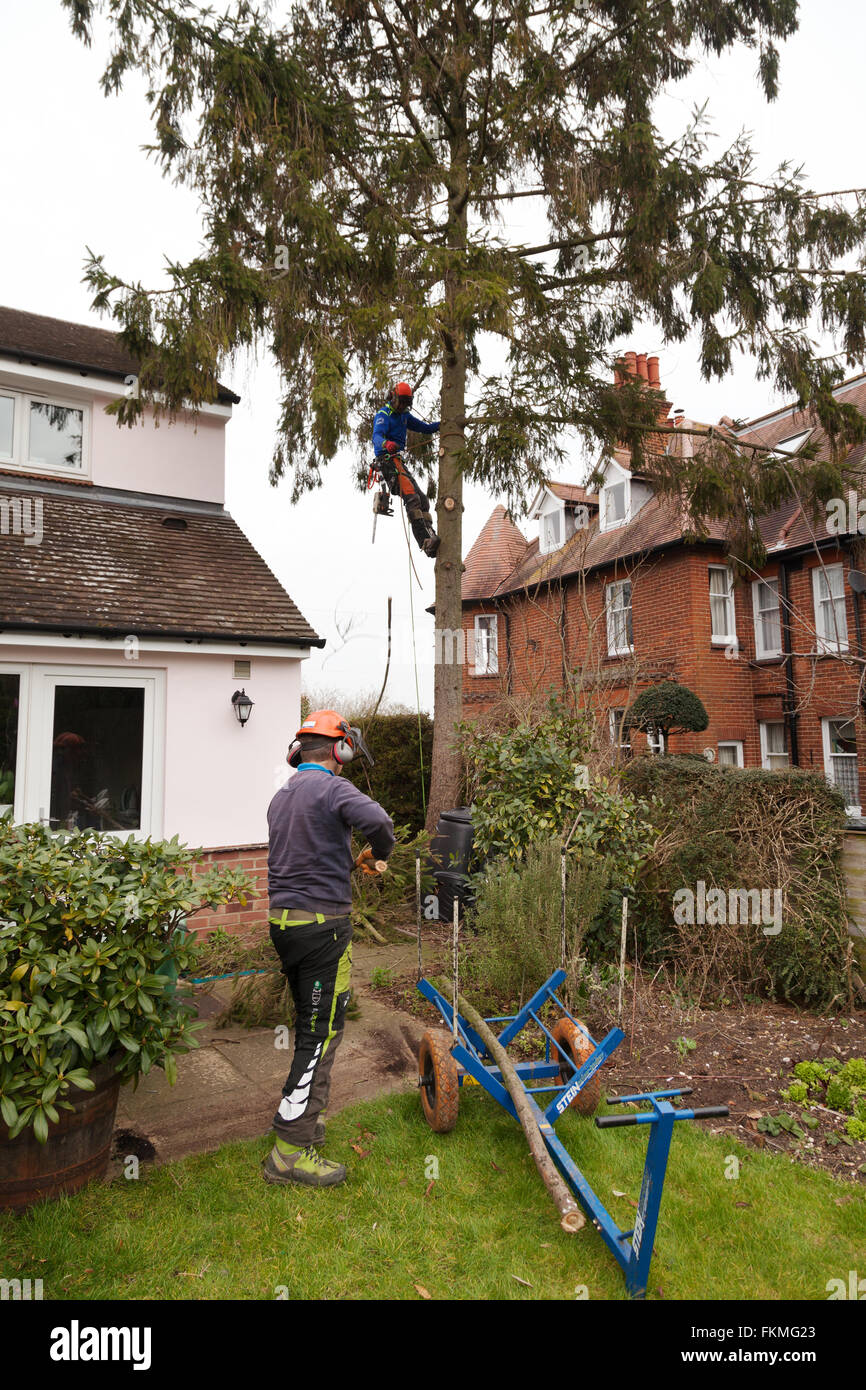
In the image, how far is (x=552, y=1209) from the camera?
11.3 feet

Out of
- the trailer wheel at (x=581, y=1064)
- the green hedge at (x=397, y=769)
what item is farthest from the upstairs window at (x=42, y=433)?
the trailer wheel at (x=581, y=1064)

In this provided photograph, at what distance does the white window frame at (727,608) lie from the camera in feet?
52.2

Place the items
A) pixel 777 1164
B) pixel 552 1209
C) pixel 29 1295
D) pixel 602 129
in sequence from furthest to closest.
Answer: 1. pixel 602 129
2. pixel 777 1164
3. pixel 552 1209
4. pixel 29 1295

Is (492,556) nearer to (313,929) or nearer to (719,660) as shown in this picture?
(719,660)

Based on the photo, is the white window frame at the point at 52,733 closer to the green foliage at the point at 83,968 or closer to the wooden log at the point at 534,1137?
the green foliage at the point at 83,968

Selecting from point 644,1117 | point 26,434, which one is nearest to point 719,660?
point 26,434

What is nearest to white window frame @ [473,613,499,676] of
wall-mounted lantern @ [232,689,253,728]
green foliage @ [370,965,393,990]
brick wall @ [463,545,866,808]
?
brick wall @ [463,545,866,808]

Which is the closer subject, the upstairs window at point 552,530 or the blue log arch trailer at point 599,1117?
the blue log arch trailer at point 599,1117

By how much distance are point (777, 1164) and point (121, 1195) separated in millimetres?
3231

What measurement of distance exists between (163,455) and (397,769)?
5417 mm

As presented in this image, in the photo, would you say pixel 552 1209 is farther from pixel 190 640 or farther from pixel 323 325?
pixel 323 325

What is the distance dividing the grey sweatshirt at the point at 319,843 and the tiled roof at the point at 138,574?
4.40 m

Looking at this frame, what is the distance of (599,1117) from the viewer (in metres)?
2.85
